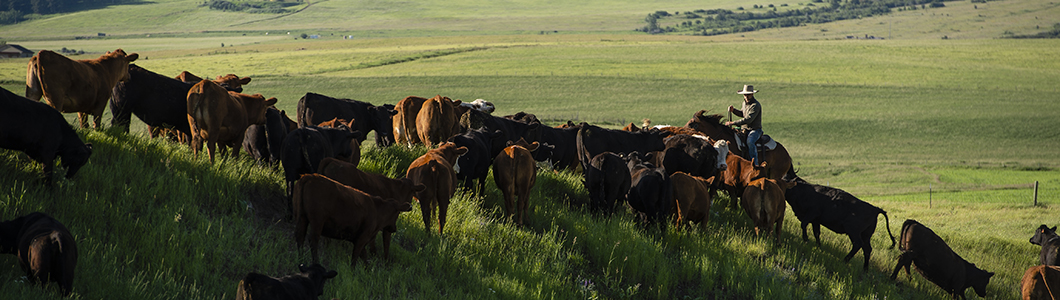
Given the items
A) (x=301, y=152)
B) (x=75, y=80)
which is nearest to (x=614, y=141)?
(x=301, y=152)

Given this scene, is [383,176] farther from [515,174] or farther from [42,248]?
[42,248]

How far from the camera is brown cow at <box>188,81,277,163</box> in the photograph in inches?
350

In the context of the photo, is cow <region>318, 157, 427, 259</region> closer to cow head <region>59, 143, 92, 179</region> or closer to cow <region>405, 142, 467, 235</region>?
cow <region>405, 142, 467, 235</region>

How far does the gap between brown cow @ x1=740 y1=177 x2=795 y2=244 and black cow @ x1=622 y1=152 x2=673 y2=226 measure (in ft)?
5.62

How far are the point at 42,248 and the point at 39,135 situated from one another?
1.90 m

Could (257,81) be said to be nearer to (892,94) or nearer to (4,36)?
(892,94)

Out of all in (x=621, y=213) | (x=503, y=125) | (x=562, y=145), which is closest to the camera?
(x=621, y=213)

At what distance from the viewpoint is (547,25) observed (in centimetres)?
18712

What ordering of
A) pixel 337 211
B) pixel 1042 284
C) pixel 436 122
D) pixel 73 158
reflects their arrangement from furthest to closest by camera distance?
pixel 436 122 < pixel 1042 284 < pixel 73 158 < pixel 337 211

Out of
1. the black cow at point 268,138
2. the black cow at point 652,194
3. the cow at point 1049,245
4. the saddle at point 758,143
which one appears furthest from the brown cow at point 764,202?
the black cow at point 268,138

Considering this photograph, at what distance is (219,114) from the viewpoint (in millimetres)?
8969

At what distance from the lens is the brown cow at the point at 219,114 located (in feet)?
29.2

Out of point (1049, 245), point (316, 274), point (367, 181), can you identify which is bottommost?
point (1049, 245)

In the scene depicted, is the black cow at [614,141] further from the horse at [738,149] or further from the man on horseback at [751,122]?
the man on horseback at [751,122]
